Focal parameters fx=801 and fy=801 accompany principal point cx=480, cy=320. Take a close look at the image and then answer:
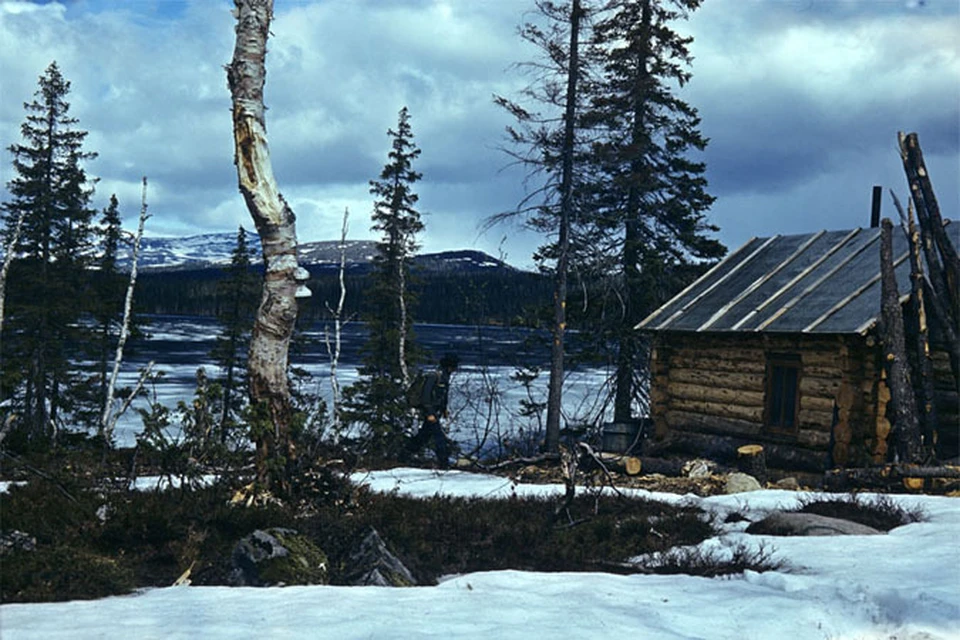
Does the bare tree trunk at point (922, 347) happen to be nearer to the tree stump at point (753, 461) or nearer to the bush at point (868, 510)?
the tree stump at point (753, 461)

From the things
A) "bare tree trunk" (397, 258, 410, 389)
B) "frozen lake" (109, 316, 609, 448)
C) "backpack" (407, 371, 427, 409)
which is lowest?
"frozen lake" (109, 316, 609, 448)

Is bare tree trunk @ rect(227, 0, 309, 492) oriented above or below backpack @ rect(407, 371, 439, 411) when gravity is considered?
above

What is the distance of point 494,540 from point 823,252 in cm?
1228

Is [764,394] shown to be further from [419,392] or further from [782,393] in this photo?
[419,392]

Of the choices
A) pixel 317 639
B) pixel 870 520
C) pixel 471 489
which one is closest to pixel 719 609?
pixel 317 639

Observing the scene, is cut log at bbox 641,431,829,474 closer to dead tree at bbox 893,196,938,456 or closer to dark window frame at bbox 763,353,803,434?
dark window frame at bbox 763,353,803,434

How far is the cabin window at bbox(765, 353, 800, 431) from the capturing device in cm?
1520

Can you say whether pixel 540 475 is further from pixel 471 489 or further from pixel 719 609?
pixel 719 609

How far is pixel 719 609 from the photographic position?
5.80 m

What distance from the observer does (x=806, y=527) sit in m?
8.55

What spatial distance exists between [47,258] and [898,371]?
84.7ft

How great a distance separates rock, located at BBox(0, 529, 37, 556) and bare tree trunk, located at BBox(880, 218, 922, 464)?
1235 centimetres

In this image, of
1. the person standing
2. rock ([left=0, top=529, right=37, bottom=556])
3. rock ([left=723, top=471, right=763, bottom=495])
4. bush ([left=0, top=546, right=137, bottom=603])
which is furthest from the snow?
the person standing

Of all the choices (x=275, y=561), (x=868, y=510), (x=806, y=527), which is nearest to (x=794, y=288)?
(x=868, y=510)
